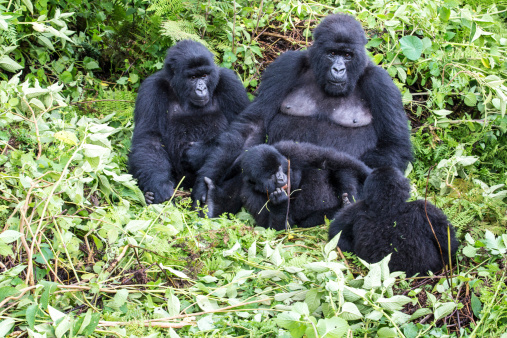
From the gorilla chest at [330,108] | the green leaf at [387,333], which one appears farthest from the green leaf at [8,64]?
the green leaf at [387,333]

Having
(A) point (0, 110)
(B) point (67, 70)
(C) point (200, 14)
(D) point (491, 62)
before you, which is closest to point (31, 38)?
(B) point (67, 70)

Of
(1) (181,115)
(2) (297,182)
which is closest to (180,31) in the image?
(1) (181,115)

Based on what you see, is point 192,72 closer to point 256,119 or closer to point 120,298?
point 256,119

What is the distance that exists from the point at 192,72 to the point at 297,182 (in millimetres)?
1407

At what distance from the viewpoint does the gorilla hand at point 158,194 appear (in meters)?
4.57

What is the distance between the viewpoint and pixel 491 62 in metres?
5.05

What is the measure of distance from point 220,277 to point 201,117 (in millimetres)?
2054

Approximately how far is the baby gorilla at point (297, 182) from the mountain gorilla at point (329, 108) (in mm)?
429

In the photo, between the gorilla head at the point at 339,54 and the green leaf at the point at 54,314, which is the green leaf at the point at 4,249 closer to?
the green leaf at the point at 54,314

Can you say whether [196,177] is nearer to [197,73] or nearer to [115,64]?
[197,73]

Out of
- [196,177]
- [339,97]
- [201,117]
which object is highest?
[339,97]

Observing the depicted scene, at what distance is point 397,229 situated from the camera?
10.4ft

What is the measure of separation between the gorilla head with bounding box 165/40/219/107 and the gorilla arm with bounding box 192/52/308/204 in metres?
0.38

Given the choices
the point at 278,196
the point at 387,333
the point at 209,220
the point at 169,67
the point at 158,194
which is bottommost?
the point at 158,194
